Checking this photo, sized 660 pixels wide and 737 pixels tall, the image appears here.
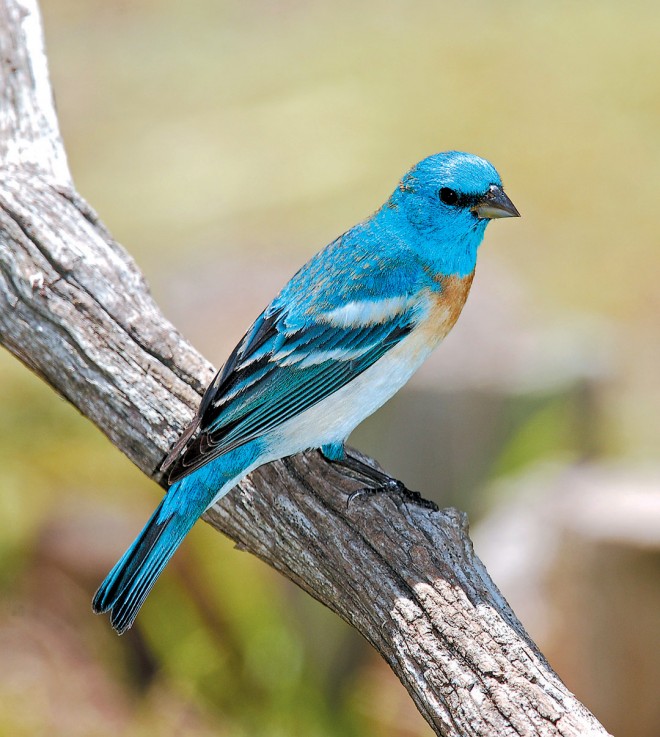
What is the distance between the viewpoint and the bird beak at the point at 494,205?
3.23 meters

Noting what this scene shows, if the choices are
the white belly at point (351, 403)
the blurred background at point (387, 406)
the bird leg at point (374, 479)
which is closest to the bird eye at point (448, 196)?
the white belly at point (351, 403)

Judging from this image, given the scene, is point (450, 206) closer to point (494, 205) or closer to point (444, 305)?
point (494, 205)

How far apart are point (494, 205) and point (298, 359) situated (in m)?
0.68

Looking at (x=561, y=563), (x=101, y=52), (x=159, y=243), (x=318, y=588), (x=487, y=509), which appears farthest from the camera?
(x=101, y=52)

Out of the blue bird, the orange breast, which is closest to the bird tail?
the blue bird

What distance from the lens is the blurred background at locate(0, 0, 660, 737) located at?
180 inches

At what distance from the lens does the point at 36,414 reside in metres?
6.11

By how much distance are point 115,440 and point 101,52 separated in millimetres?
8927

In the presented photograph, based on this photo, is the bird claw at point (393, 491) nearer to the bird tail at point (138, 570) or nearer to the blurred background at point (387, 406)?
the bird tail at point (138, 570)

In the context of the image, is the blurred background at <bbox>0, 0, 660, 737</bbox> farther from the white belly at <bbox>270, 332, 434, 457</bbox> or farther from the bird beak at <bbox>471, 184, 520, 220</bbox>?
the bird beak at <bbox>471, 184, 520, 220</bbox>

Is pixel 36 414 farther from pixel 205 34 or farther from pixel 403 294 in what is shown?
pixel 205 34

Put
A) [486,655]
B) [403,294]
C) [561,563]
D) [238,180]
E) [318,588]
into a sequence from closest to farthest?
[486,655] → [318,588] → [403,294] → [561,563] → [238,180]

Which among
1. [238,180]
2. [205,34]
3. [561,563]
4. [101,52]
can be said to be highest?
[205,34]

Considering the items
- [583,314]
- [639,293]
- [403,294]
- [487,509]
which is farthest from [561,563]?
[639,293]
